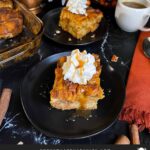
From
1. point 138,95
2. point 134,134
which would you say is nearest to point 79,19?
point 138,95

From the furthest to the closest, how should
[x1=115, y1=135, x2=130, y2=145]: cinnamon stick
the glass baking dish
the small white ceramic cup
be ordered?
1. the small white ceramic cup
2. the glass baking dish
3. [x1=115, y1=135, x2=130, y2=145]: cinnamon stick

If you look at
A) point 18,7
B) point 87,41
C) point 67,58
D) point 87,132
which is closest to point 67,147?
point 87,132

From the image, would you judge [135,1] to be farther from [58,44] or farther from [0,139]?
[0,139]

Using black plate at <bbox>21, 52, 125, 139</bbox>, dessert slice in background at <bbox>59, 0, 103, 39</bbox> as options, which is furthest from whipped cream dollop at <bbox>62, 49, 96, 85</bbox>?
dessert slice in background at <bbox>59, 0, 103, 39</bbox>

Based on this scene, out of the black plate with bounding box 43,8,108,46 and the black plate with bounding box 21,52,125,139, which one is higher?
the black plate with bounding box 43,8,108,46

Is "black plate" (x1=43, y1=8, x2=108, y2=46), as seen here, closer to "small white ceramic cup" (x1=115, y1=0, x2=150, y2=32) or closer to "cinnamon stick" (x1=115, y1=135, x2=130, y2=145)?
"small white ceramic cup" (x1=115, y1=0, x2=150, y2=32)

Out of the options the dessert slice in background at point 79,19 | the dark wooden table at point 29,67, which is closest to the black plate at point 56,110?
the dark wooden table at point 29,67

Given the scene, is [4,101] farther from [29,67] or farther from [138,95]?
[138,95]
